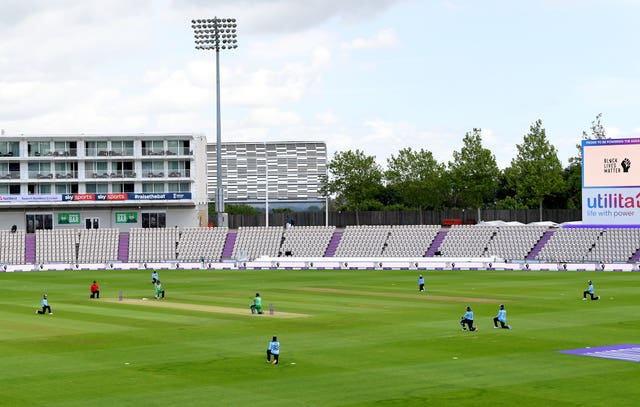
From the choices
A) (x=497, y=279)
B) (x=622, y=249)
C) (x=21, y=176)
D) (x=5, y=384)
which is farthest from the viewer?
(x=21, y=176)

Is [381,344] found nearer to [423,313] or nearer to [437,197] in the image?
[423,313]

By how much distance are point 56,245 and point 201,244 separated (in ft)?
53.7

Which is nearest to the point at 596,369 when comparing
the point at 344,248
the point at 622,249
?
the point at 622,249

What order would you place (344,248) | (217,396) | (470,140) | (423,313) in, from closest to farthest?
(217,396) < (423,313) < (344,248) < (470,140)

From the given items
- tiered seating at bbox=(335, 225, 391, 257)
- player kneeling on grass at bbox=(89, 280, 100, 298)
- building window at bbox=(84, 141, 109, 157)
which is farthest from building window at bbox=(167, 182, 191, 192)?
player kneeling on grass at bbox=(89, 280, 100, 298)

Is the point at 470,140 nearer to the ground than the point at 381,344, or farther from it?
farther from it

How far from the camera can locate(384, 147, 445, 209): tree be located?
14100 centimetres

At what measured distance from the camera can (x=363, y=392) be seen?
91.2ft

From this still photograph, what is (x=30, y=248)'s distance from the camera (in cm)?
10919

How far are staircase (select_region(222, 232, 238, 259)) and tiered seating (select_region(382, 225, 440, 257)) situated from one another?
1742 cm

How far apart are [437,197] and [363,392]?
374 ft

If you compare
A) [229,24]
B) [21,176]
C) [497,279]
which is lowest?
[497,279]

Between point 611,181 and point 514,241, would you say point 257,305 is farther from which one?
point 514,241

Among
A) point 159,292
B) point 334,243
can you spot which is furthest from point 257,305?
point 334,243
